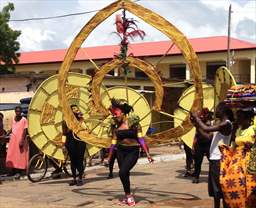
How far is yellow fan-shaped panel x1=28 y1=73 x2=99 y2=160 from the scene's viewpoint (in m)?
12.9

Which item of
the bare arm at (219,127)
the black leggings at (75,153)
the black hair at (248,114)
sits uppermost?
the black hair at (248,114)

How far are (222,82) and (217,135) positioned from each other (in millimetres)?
1278

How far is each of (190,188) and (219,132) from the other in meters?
4.10

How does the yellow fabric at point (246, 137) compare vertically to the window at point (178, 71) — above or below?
below

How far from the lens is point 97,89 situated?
9.77 metres

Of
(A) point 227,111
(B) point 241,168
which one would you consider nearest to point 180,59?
(A) point 227,111

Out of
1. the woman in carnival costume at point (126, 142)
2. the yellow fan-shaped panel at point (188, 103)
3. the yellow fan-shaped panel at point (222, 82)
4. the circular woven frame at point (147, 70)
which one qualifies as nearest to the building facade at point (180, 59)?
the yellow fan-shaped panel at point (188, 103)

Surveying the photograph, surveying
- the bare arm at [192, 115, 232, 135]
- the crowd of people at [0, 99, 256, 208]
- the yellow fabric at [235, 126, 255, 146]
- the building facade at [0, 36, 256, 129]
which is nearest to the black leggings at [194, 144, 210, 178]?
the crowd of people at [0, 99, 256, 208]

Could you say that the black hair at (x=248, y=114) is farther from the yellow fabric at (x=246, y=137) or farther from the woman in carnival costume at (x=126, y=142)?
the woman in carnival costume at (x=126, y=142)

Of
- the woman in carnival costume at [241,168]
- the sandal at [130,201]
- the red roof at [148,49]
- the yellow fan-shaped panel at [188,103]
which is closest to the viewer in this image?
the woman in carnival costume at [241,168]

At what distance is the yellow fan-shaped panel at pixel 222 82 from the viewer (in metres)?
7.85

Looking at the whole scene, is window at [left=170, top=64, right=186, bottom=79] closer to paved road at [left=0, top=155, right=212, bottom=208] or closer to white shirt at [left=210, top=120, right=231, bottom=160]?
paved road at [left=0, top=155, right=212, bottom=208]

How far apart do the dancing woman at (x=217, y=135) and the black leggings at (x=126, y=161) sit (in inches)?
82.7

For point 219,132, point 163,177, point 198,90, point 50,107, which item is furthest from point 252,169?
point 50,107
